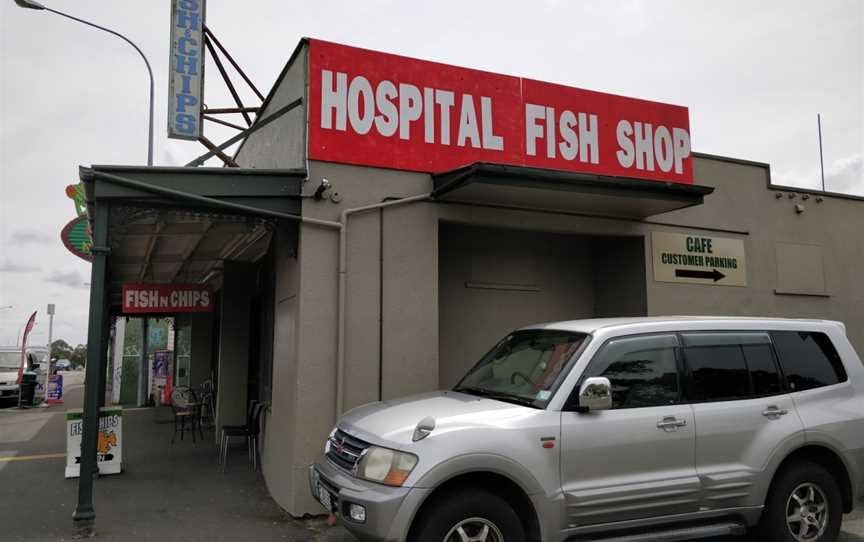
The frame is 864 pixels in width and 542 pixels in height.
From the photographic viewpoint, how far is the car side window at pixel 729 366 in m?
4.96

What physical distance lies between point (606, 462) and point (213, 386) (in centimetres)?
1195

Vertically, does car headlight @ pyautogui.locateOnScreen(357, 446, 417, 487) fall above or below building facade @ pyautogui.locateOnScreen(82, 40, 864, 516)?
below

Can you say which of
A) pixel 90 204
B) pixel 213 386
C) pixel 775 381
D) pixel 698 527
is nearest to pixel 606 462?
pixel 698 527

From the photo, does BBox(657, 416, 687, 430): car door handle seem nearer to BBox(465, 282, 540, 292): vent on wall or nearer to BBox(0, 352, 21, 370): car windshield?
BBox(465, 282, 540, 292): vent on wall

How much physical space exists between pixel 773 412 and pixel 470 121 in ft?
15.3

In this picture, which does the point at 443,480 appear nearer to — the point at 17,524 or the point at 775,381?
the point at 775,381

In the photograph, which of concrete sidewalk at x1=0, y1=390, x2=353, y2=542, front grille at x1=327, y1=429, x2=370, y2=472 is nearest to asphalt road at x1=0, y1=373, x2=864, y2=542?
concrete sidewalk at x1=0, y1=390, x2=353, y2=542

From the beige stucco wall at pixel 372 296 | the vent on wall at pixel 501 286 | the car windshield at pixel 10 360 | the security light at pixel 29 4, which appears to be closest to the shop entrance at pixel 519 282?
the vent on wall at pixel 501 286

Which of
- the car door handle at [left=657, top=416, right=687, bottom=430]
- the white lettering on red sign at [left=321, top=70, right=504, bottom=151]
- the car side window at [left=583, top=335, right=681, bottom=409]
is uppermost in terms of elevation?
the white lettering on red sign at [left=321, top=70, right=504, bottom=151]

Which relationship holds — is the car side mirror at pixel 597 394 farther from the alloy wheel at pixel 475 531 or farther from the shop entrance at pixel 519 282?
the shop entrance at pixel 519 282

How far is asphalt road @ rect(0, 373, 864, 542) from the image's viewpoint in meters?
5.90

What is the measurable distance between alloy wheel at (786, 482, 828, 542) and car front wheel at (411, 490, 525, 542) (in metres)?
2.50

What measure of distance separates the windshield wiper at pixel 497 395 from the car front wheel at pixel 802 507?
222cm

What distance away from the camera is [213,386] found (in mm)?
14523
